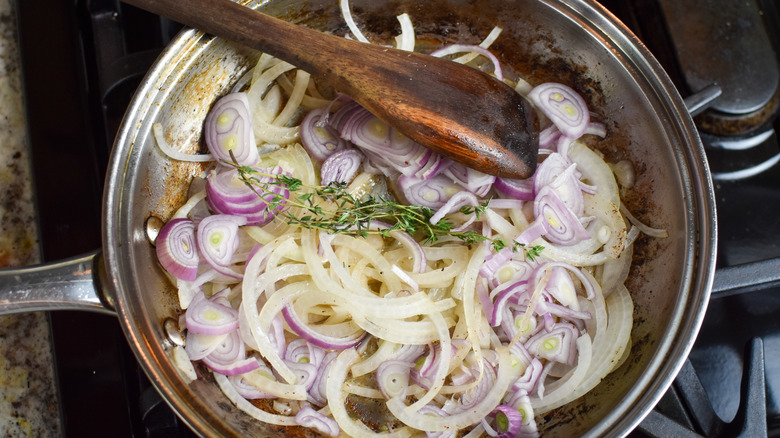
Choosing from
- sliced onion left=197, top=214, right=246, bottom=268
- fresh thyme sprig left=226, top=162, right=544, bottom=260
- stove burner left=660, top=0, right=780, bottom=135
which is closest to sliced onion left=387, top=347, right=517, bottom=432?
fresh thyme sprig left=226, top=162, right=544, bottom=260

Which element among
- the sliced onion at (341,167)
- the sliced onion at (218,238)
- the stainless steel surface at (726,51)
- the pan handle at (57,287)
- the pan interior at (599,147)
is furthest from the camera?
the stainless steel surface at (726,51)

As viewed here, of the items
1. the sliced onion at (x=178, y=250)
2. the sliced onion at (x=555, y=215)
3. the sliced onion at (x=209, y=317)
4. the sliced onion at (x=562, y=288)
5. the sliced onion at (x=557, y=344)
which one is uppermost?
the sliced onion at (x=555, y=215)

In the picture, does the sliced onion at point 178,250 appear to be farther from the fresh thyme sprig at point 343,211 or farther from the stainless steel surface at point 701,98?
the stainless steel surface at point 701,98

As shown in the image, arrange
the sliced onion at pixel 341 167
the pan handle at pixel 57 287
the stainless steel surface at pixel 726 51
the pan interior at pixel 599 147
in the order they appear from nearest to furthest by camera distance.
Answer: the pan handle at pixel 57 287 < the pan interior at pixel 599 147 < the sliced onion at pixel 341 167 < the stainless steel surface at pixel 726 51

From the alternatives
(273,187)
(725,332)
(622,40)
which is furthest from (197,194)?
(725,332)

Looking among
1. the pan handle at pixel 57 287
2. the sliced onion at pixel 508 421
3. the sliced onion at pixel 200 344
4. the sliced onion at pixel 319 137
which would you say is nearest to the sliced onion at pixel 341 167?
the sliced onion at pixel 319 137

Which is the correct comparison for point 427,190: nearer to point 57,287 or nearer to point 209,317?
point 209,317

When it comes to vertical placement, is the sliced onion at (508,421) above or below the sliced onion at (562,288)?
below
